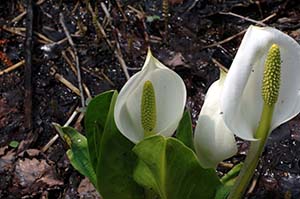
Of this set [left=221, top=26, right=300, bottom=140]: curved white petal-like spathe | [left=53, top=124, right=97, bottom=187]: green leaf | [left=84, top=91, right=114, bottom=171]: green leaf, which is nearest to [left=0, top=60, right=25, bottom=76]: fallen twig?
[left=53, top=124, right=97, bottom=187]: green leaf

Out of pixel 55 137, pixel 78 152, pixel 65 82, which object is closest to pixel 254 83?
pixel 78 152

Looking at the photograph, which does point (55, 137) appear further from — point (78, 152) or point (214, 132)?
point (214, 132)

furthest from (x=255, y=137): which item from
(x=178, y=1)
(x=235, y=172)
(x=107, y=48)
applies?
(x=178, y=1)

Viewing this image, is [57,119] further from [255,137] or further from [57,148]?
[255,137]

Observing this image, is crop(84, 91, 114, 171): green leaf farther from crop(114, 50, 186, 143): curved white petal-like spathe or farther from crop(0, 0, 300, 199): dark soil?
crop(0, 0, 300, 199): dark soil

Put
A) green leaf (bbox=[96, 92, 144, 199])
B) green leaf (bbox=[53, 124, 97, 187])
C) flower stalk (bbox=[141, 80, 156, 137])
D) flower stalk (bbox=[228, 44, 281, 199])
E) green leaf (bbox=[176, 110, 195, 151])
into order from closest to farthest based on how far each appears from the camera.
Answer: flower stalk (bbox=[228, 44, 281, 199]) → flower stalk (bbox=[141, 80, 156, 137]) → green leaf (bbox=[96, 92, 144, 199]) → green leaf (bbox=[176, 110, 195, 151]) → green leaf (bbox=[53, 124, 97, 187])

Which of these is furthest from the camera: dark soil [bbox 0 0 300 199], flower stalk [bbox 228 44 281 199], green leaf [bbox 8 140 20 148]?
green leaf [bbox 8 140 20 148]
